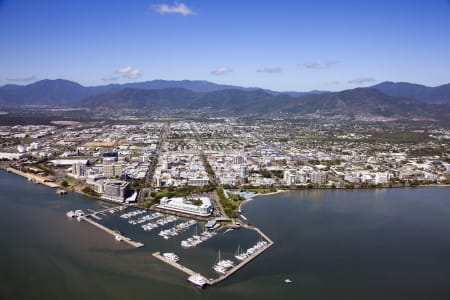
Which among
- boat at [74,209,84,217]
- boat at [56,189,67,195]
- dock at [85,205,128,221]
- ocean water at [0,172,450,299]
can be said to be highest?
boat at [56,189,67,195]

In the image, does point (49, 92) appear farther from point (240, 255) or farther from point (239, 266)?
point (239, 266)

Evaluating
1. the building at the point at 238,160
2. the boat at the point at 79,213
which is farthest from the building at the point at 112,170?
the building at the point at 238,160

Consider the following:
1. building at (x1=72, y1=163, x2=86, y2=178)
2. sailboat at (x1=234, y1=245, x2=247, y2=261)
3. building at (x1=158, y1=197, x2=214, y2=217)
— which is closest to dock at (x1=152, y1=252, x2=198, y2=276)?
sailboat at (x1=234, y1=245, x2=247, y2=261)

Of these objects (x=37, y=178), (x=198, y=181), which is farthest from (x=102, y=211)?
(x=37, y=178)

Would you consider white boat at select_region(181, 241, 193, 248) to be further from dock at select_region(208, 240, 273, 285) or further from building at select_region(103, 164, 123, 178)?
building at select_region(103, 164, 123, 178)

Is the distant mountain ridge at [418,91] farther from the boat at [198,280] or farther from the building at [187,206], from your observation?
the boat at [198,280]

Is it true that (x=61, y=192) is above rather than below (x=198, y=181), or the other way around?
below

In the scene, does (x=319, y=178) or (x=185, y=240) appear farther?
(x=319, y=178)
